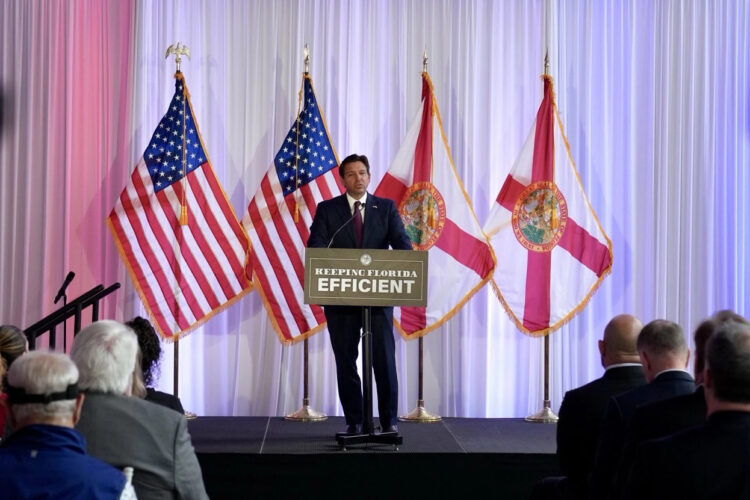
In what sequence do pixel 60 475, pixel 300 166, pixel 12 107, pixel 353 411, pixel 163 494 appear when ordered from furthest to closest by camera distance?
1. pixel 12 107
2. pixel 300 166
3. pixel 353 411
4. pixel 163 494
5. pixel 60 475

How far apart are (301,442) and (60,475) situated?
3.69 m

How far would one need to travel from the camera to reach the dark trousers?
5754 mm

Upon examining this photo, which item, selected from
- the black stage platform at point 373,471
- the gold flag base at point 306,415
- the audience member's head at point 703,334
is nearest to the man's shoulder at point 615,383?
the audience member's head at point 703,334

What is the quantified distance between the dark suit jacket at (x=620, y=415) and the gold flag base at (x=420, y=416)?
3.68 metres

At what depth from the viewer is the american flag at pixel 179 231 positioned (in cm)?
682

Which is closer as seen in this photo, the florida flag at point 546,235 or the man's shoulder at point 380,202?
the man's shoulder at point 380,202

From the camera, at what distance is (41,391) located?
7.32ft

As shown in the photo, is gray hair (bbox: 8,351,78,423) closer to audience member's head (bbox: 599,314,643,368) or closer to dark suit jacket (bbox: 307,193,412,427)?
audience member's head (bbox: 599,314,643,368)

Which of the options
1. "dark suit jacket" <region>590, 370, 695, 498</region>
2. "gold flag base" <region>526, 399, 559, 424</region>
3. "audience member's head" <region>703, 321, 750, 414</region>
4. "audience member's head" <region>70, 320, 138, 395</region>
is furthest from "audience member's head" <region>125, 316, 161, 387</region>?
"gold flag base" <region>526, 399, 559, 424</region>

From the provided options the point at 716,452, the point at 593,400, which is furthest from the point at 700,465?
the point at 593,400

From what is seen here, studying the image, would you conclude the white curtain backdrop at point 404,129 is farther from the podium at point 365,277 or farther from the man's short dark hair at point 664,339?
the man's short dark hair at point 664,339

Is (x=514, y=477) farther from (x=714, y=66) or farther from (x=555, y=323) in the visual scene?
(x=714, y=66)

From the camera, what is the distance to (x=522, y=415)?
758 cm

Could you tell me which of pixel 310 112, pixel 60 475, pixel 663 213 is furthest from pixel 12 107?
pixel 60 475
